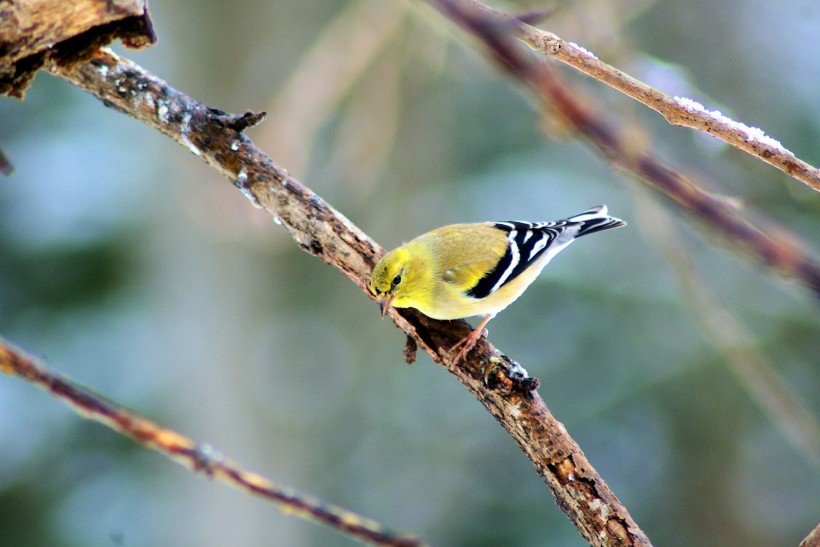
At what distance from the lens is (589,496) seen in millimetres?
2328

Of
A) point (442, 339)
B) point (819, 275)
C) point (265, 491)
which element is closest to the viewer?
point (819, 275)

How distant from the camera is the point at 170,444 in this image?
3.51ft

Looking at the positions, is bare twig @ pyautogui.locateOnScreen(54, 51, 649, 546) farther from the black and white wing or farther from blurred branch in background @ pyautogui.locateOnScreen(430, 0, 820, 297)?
blurred branch in background @ pyautogui.locateOnScreen(430, 0, 820, 297)

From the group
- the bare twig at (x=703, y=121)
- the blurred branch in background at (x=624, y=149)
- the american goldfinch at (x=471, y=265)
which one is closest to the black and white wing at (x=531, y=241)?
the american goldfinch at (x=471, y=265)

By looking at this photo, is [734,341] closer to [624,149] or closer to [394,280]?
[394,280]

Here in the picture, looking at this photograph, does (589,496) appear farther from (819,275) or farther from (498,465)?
(498,465)

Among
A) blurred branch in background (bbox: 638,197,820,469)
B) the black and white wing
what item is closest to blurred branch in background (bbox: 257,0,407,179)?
the black and white wing

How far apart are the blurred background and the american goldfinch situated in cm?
314

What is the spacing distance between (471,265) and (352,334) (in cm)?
463

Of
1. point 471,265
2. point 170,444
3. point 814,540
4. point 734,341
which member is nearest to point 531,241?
point 471,265

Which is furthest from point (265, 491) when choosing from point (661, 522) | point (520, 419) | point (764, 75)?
point (764, 75)

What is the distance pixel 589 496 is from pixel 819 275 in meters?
1.86

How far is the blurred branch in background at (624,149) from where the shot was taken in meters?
0.61

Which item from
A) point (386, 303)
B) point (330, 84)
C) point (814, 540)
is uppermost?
point (330, 84)
